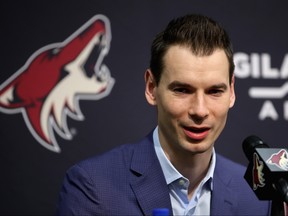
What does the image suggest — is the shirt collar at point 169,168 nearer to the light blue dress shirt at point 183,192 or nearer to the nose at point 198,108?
the light blue dress shirt at point 183,192

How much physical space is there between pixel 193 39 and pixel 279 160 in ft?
1.61

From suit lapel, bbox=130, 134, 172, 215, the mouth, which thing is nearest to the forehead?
the mouth

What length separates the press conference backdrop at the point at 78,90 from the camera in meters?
1.99

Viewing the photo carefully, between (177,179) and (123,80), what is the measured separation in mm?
663

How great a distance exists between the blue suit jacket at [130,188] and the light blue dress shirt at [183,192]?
0.06 ft

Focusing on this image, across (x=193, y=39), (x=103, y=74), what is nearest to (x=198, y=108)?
(x=193, y=39)

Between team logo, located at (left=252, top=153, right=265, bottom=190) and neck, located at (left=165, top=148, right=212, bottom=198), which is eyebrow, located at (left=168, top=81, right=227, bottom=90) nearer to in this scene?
neck, located at (left=165, top=148, right=212, bottom=198)

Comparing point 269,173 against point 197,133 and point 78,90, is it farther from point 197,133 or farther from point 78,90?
point 78,90

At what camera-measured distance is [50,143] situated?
6.59ft

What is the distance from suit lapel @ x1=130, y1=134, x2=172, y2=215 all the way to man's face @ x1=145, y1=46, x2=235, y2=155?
0.38 feet

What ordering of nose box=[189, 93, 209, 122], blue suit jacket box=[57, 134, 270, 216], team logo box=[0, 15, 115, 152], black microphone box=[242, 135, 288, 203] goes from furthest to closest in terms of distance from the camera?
team logo box=[0, 15, 115, 152] < blue suit jacket box=[57, 134, 270, 216] < nose box=[189, 93, 209, 122] < black microphone box=[242, 135, 288, 203]

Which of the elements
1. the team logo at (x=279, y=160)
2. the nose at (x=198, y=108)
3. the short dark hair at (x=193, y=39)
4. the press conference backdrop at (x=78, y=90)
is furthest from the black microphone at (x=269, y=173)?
the press conference backdrop at (x=78, y=90)

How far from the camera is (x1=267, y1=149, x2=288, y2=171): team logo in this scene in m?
0.97

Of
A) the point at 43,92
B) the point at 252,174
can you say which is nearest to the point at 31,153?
the point at 43,92
